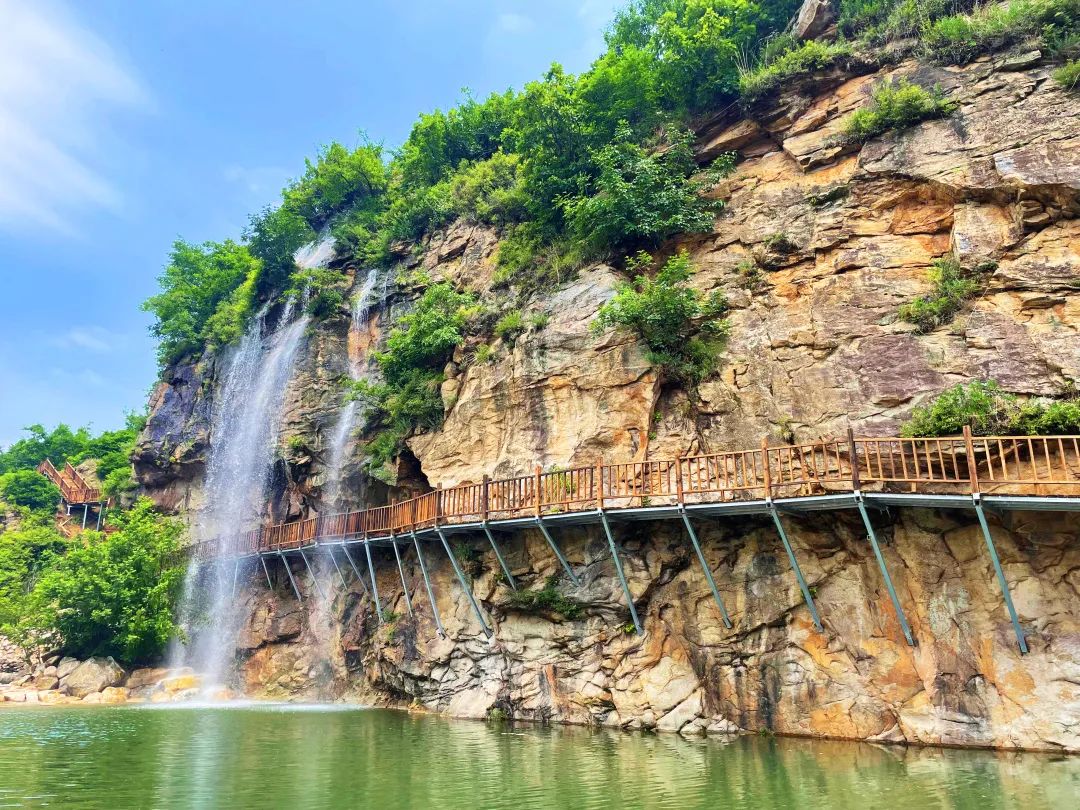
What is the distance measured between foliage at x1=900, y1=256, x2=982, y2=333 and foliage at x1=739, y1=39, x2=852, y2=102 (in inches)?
302

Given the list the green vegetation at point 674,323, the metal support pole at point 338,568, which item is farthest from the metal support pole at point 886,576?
the metal support pole at point 338,568

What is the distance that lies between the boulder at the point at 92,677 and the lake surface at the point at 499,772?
10.4 meters

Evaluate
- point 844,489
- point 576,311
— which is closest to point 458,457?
point 576,311

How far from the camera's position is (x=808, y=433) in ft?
46.4

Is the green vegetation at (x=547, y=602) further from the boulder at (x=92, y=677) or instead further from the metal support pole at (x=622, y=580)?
the boulder at (x=92, y=677)

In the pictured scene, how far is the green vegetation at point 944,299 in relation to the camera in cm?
1378

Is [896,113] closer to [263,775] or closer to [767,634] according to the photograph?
[767,634]

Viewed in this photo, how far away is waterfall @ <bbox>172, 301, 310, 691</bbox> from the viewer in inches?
987

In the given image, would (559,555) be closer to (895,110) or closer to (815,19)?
(895,110)

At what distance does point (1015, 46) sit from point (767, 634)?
14.4m

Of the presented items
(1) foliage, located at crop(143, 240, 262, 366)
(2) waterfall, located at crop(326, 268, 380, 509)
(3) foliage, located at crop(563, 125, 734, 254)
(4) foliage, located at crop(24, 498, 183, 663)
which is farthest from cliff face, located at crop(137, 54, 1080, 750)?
(1) foliage, located at crop(143, 240, 262, 366)

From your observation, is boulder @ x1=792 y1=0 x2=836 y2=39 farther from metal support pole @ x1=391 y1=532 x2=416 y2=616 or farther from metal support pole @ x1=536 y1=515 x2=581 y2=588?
metal support pole @ x1=391 y1=532 x2=416 y2=616

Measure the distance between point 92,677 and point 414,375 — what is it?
1517cm

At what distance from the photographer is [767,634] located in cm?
1316
